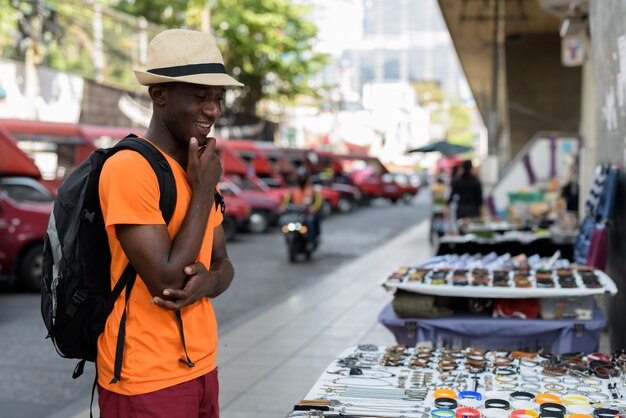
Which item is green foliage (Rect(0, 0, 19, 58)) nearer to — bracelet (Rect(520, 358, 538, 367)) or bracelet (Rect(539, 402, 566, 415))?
bracelet (Rect(520, 358, 538, 367))

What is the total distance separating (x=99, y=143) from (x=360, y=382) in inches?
598

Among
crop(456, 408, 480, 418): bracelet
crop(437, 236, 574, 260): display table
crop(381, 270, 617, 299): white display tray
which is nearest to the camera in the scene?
crop(456, 408, 480, 418): bracelet

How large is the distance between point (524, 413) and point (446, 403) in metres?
0.31

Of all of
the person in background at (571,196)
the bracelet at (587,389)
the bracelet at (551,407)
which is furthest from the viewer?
the person in background at (571,196)

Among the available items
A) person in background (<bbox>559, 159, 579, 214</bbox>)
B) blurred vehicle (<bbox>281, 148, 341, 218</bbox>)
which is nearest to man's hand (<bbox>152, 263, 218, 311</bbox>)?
person in background (<bbox>559, 159, 579, 214</bbox>)

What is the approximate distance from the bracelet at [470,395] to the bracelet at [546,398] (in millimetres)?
228

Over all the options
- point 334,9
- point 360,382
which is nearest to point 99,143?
point 360,382

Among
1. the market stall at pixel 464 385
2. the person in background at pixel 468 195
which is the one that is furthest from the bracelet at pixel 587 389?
the person in background at pixel 468 195

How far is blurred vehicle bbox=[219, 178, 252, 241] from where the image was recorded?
19.4 m

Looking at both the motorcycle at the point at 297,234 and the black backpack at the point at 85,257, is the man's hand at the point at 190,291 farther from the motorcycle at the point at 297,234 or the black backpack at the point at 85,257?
the motorcycle at the point at 297,234

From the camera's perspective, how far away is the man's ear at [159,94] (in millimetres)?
2611

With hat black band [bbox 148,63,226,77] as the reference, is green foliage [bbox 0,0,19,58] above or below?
above

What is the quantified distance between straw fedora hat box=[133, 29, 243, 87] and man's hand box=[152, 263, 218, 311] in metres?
0.57

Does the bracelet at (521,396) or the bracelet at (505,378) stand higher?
the bracelet at (521,396)
